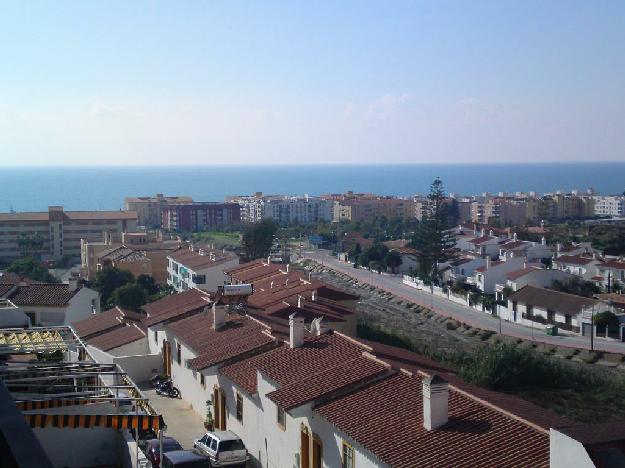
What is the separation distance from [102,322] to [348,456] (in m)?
14.9

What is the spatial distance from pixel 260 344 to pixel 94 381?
6880mm

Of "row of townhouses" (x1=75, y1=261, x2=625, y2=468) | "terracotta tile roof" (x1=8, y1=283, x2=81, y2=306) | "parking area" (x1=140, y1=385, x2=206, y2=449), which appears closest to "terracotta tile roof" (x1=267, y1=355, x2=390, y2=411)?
"row of townhouses" (x1=75, y1=261, x2=625, y2=468)

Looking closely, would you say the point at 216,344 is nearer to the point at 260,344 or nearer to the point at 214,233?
the point at 260,344

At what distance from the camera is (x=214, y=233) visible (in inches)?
3482

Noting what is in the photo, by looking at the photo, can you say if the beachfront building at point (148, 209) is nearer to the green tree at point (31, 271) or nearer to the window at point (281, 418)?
the green tree at point (31, 271)

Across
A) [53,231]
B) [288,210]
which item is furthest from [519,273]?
[288,210]

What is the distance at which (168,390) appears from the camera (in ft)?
55.1

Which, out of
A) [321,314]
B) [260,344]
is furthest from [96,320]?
[260,344]

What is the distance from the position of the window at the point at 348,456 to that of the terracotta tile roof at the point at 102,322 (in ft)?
43.7

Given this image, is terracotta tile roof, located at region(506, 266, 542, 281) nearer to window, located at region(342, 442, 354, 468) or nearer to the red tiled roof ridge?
the red tiled roof ridge

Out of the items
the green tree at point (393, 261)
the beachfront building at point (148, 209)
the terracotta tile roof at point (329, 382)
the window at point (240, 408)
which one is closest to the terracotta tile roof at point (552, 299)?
the green tree at point (393, 261)

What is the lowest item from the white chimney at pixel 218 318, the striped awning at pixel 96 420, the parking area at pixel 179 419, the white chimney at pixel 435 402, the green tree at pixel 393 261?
the green tree at pixel 393 261

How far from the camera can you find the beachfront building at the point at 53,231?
2630 inches

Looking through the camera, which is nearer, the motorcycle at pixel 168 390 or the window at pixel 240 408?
the window at pixel 240 408
